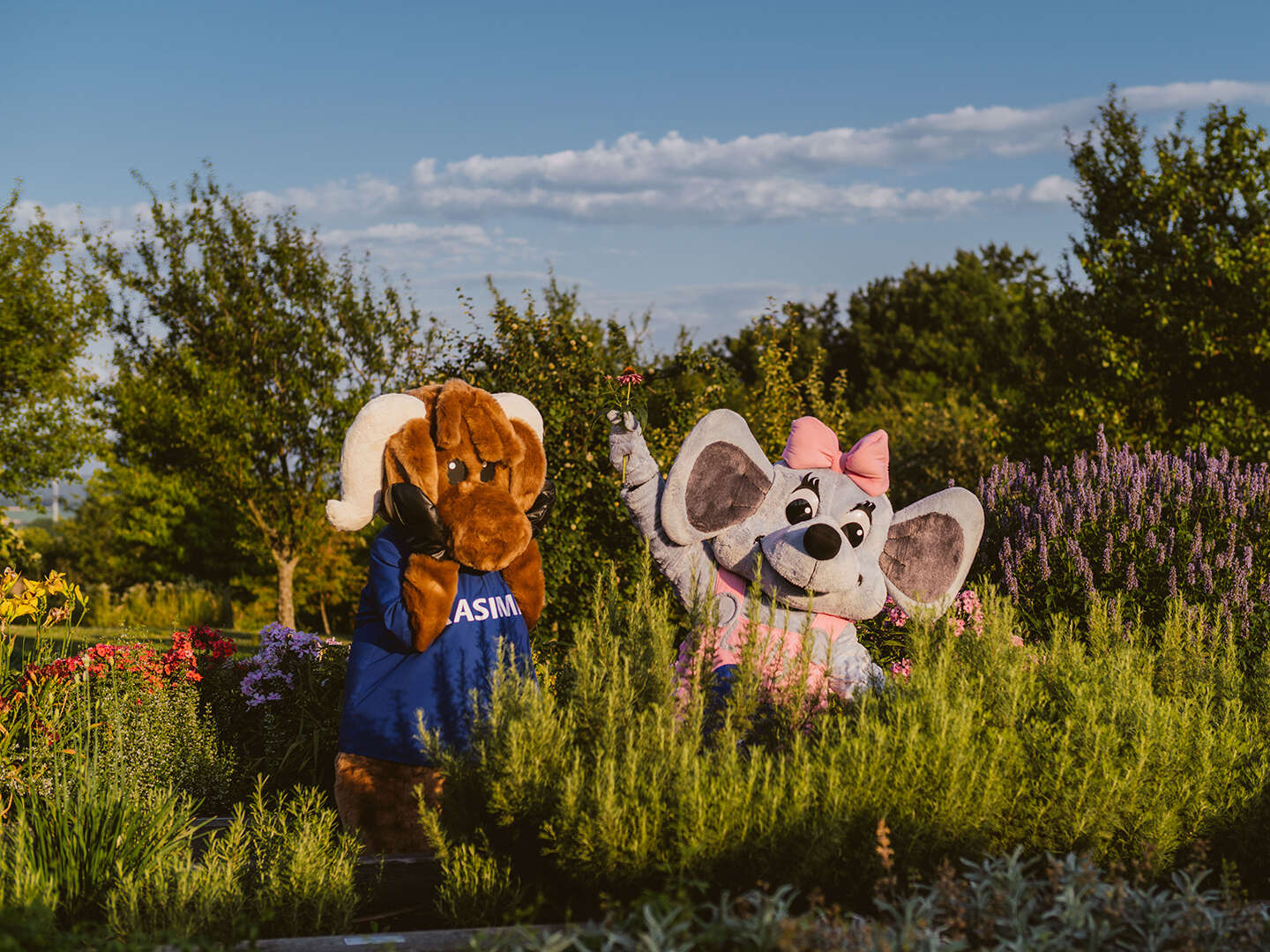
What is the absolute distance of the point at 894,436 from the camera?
17.4 metres

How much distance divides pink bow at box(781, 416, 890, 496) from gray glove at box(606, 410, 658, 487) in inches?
25.7

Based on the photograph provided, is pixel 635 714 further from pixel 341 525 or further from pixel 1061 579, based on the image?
pixel 1061 579

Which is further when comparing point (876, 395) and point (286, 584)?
point (876, 395)

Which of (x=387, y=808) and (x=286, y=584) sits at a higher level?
(x=387, y=808)

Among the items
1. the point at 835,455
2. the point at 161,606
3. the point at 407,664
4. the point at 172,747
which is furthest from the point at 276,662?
the point at 161,606

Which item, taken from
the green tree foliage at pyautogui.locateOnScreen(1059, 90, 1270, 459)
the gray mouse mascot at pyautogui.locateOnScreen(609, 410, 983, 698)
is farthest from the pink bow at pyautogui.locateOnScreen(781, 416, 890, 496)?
the green tree foliage at pyautogui.locateOnScreen(1059, 90, 1270, 459)

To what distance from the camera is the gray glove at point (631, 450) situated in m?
4.29

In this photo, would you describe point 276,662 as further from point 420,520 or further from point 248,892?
point 248,892

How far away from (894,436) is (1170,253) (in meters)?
6.99

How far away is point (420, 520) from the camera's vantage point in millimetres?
3736

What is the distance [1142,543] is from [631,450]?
10.7 feet

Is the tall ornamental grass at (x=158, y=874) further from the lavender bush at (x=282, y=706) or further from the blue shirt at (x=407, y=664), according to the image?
the lavender bush at (x=282, y=706)

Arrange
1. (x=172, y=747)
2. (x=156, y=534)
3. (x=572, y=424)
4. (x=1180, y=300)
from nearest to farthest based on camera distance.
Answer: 1. (x=172, y=747)
2. (x=572, y=424)
3. (x=1180, y=300)
4. (x=156, y=534)

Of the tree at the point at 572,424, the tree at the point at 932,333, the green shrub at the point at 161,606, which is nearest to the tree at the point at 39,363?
the green shrub at the point at 161,606
